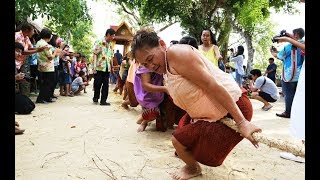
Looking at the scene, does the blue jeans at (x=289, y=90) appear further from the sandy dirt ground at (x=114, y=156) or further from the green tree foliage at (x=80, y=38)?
the green tree foliage at (x=80, y=38)

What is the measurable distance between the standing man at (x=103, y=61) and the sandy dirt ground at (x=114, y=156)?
2.55m

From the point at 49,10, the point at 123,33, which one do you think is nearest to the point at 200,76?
the point at 49,10

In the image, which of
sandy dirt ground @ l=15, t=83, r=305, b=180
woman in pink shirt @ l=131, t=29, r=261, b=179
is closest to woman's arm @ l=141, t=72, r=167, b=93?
sandy dirt ground @ l=15, t=83, r=305, b=180

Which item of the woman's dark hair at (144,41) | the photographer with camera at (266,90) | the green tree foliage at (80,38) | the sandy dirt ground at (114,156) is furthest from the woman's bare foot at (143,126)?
the green tree foliage at (80,38)

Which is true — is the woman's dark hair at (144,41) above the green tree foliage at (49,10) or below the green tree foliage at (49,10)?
below

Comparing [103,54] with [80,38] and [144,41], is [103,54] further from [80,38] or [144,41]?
[80,38]

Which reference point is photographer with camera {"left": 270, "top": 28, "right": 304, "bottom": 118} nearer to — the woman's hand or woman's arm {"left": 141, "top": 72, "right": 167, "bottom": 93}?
woman's arm {"left": 141, "top": 72, "right": 167, "bottom": 93}

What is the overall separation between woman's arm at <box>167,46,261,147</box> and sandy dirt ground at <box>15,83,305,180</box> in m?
0.75

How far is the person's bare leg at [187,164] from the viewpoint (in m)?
2.46

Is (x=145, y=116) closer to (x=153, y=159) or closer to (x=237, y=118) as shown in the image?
(x=153, y=159)

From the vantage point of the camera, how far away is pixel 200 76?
216 cm

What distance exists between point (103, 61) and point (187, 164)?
514cm

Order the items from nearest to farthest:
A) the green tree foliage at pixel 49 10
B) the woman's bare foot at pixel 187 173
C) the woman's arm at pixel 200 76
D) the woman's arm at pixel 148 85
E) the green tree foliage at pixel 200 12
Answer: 1. the woman's arm at pixel 200 76
2. the woman's bare foot at pixel 187 173
3. the woman's arm at pixel 148 85
4. the green tree foliage at pixel 49 10
5. the green tree foliage at pixel 200 12

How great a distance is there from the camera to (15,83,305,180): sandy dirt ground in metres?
2.64
